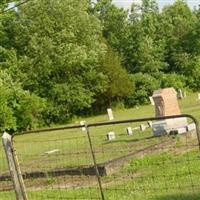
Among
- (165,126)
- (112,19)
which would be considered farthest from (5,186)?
(112,19)

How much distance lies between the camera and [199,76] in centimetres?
6050

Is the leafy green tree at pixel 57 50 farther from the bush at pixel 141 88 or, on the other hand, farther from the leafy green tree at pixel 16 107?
the bush at pixel 141 88

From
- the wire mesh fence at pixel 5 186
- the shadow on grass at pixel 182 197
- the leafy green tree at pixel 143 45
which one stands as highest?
the leafy green tree at pixel 143 45

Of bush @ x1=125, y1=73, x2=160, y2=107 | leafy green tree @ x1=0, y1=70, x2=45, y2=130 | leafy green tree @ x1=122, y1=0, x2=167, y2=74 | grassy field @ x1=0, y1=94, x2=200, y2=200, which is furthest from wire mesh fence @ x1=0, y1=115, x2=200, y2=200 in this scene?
leafy green tree @ x1=122, y1=0, x2=167, y2=74

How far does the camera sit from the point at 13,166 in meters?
8.41

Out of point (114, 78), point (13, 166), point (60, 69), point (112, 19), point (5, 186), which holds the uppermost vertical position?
point (112, 19)

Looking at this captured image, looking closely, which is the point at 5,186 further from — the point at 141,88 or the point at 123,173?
the point at 141,88

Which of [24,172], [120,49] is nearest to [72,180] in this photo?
[24,172]

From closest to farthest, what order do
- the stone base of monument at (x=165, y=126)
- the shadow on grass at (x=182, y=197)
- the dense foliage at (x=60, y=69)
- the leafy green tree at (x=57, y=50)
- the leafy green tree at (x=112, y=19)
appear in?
1. the shadow on grass at (x=182, y=197)
2. the stone base of monument at (x=165, y=126)
3. the dense foliage at (x=60, y=69)
4. the leafy green tree at (x=57, y=50)
5. the leafy green tree at (x=112, y=19)

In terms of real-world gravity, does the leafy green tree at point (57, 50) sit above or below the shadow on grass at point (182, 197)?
above

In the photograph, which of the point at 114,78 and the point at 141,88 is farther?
the point at 141,88

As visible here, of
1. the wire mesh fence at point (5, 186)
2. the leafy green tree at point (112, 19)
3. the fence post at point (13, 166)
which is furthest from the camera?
the leafy green tree at point (112, 19)

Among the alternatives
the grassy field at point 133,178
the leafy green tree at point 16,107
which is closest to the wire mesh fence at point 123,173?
the grassy field at point 133,178

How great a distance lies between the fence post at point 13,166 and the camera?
8.34 meters
